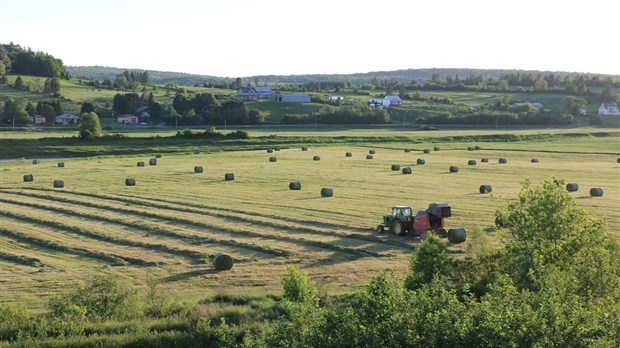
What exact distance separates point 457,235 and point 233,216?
11255 millimetres

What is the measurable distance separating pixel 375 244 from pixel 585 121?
114 m

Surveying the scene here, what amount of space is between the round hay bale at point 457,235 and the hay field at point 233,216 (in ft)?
1.86

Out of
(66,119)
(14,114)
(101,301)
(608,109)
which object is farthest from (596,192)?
(608,109)

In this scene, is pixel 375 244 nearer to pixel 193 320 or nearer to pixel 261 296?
pixel 261 296

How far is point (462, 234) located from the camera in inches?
1071

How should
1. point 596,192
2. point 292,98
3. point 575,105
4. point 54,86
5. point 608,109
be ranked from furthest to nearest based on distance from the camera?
point 292,98, point 54,86, point 608,109, point 575,105, point 596,192

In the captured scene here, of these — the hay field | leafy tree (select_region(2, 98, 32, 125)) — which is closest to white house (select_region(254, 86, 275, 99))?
leafy tree (select_region(2, 98, 32, 125))

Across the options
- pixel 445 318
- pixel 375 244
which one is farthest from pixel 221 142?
pixel 445 318

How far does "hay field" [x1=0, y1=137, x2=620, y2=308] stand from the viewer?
23.5 meters

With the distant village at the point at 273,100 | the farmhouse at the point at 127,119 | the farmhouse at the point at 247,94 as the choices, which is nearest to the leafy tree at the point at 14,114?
the distant village at the point at 273,100

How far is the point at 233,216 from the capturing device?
33469mm

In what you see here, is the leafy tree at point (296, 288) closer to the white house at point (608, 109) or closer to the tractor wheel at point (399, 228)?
the tractor wheel at point (399, 228)

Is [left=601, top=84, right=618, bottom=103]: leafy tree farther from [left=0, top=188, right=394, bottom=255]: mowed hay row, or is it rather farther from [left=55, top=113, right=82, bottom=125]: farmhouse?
[left=0, top=188, right=394, bottom=255]: mowed hay row

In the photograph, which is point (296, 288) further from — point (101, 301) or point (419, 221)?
point (419, 221)
